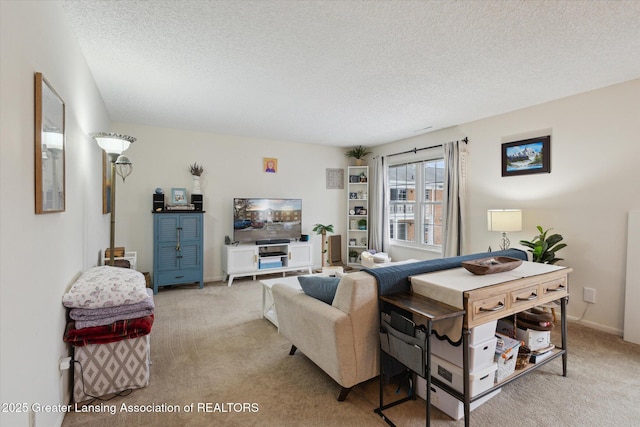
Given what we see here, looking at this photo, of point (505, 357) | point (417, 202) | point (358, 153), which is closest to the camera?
point (505, 357)

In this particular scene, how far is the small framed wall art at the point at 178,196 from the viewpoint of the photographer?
15.5 ft

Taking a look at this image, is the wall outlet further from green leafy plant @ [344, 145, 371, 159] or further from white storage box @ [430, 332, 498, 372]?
green leafy plant @ [344, 145, 371, 159]

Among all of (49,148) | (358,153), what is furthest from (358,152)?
(49,148)

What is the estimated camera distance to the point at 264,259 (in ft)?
16.8

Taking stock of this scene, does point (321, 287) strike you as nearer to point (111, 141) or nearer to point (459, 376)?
point (459, 376)

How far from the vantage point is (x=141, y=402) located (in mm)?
1963

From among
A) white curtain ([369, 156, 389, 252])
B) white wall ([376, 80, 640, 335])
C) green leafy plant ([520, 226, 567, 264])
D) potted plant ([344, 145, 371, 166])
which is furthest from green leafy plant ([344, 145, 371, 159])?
green leafy plant ([520, 226, 567, 264])

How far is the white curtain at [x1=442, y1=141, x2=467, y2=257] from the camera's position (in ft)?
14.2

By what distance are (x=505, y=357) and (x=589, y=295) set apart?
2045 mm

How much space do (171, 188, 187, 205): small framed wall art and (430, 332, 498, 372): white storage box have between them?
4163mm

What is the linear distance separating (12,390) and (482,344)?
2.20m

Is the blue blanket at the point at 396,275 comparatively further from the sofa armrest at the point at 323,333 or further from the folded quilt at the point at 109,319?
the folded quilt at the point at 109,319

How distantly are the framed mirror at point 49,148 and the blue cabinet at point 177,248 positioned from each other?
2733 millimetres

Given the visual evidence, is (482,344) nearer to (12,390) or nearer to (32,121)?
(12,390)
